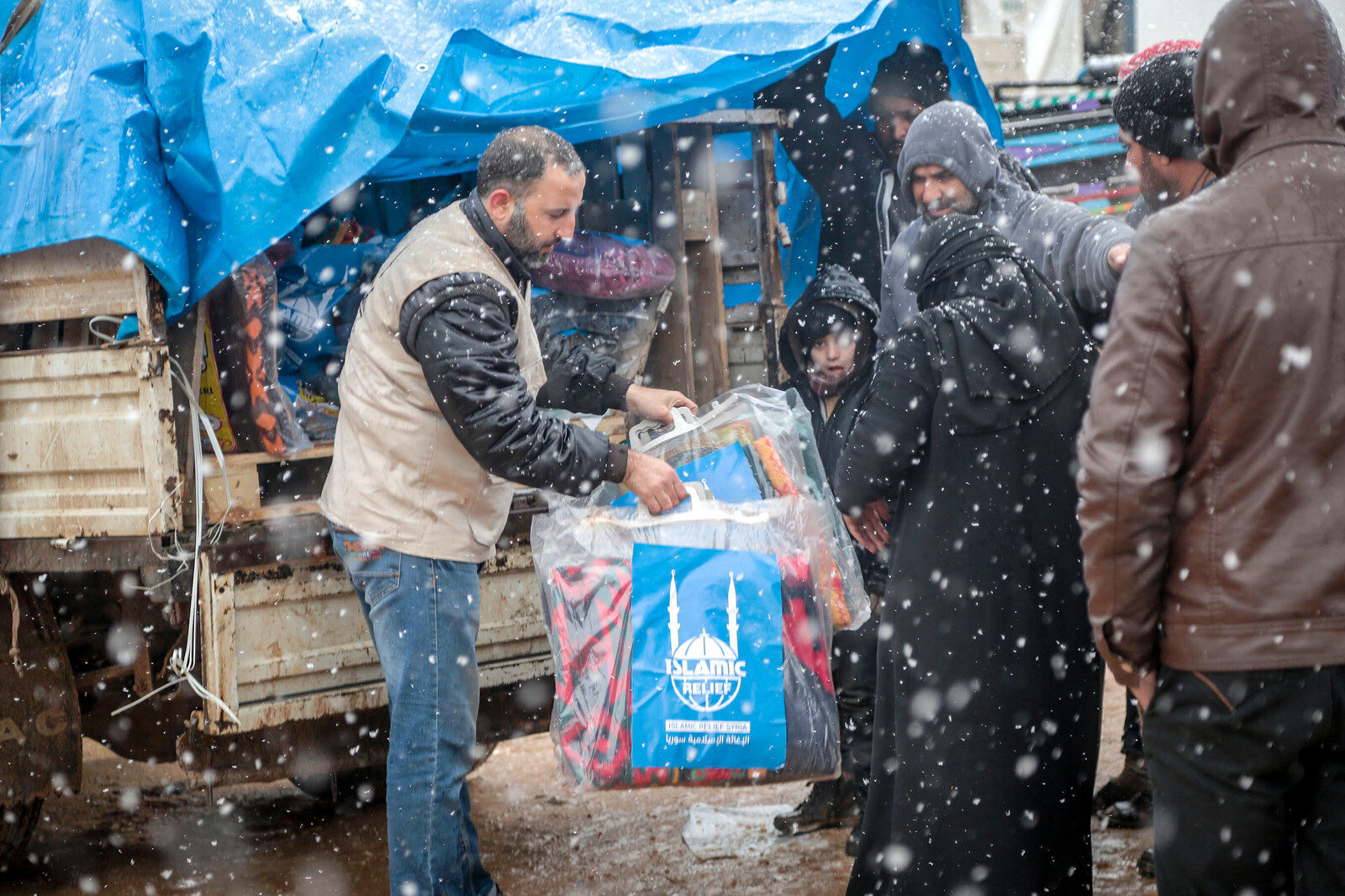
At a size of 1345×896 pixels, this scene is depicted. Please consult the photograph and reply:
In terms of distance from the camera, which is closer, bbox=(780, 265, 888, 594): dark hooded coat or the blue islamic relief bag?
the blue islamic relief bag

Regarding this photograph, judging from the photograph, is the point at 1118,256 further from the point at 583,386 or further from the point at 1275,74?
the point at 583,386

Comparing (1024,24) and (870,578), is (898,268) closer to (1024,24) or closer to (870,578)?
(870,578)

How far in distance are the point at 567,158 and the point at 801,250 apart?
208cm

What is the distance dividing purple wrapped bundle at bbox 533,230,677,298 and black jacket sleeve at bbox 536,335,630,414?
59 centimetres

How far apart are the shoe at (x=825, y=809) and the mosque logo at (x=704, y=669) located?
1.40 meters

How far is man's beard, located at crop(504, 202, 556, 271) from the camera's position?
2955 mm

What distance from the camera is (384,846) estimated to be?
426 centimetres

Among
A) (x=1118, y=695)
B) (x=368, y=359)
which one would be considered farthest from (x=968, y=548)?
(x=1118, y=695)

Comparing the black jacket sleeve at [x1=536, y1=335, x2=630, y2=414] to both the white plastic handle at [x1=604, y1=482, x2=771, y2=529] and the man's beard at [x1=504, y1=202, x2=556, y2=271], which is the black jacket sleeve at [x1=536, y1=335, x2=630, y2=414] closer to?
Result: the man's beard at [x1=504, y1=202, x2=556, y2=271]

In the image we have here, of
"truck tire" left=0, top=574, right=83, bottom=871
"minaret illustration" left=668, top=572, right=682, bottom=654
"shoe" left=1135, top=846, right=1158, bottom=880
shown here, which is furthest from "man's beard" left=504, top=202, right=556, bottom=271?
"shoe" left=1135, top=846, right=1158, bottom=880

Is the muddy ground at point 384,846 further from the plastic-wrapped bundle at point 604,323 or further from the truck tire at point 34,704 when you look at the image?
the plastic-wrapped bundle at point 604,323

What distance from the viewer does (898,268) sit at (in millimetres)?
3719

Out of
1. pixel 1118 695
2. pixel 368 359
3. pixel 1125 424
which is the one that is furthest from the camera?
pixel 1118 695

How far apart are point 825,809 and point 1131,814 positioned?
1010 mm
